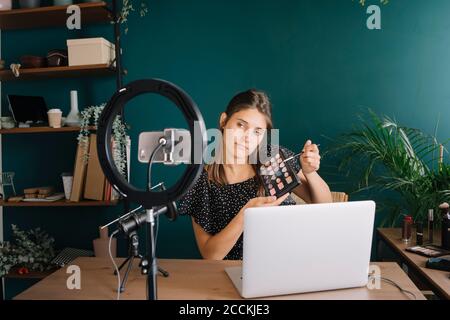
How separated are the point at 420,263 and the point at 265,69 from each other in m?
1.64

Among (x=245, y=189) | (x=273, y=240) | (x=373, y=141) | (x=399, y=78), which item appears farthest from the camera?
(x=399, y=78)

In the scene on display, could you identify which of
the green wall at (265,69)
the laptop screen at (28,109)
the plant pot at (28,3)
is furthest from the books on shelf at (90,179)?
the plant pot at (28,3)

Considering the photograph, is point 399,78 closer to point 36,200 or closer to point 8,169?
point 36,200

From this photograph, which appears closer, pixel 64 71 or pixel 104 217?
pixel 64 71

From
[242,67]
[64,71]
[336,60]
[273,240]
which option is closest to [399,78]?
[336,60]

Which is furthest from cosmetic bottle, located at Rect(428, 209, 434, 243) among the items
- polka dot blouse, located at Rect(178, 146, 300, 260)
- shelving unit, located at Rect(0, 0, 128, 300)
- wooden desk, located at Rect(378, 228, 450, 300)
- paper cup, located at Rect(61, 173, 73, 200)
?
paper cup, located at Rect(61, 173, 73, 200)

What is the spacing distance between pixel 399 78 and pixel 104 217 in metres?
2.37

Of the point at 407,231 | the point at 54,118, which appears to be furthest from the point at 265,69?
the point at 54,118

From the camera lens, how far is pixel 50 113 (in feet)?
8.50

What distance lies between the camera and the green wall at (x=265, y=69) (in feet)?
8.14

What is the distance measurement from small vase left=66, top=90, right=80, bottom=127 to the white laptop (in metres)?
2.07

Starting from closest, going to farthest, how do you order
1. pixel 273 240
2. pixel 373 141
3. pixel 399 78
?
pixel 273 240, pixel 373 141, pixel 399 78

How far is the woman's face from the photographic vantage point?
65.2 inches
